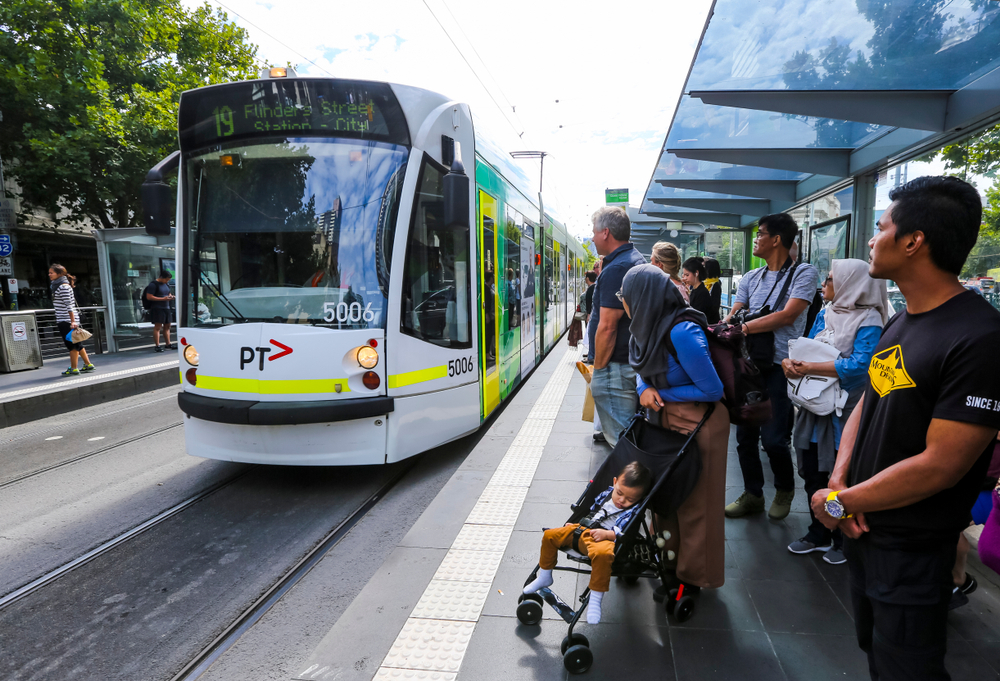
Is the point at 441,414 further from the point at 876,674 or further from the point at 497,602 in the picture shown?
the point at 876,674

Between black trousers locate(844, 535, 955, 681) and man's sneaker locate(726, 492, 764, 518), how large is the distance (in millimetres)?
2114

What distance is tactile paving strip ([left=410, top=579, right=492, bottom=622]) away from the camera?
8.81 feet

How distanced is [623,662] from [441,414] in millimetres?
3081

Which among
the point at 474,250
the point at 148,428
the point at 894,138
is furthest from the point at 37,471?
the point at 894,138

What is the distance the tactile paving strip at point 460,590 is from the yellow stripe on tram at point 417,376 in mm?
935

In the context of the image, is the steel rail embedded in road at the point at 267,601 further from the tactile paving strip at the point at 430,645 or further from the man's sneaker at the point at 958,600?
the man's sneaker at the point at 958,600

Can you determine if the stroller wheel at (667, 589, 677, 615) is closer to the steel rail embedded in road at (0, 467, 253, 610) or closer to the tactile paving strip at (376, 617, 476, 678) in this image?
the tactile paving strip at (376, 617, 476, 678)

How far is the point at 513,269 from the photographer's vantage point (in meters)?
7.38

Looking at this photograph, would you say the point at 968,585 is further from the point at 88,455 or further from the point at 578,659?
the point at 88,455

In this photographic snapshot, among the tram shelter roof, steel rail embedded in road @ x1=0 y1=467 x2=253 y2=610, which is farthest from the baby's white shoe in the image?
the tram shelter roof

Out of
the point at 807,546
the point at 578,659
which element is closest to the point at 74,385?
the point at 578,659

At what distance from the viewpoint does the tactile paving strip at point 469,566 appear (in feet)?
9.86

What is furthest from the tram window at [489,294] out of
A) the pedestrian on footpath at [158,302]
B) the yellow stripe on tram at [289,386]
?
the pedestrian on footpath at [158,302]

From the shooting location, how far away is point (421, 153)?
4.71 metres
